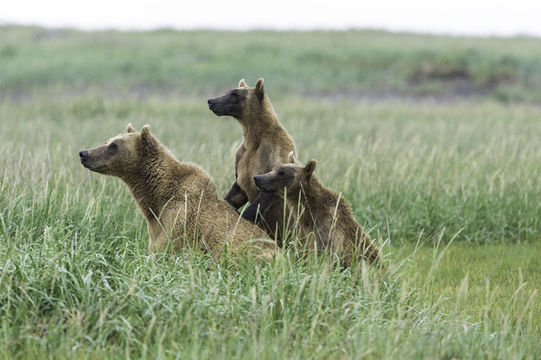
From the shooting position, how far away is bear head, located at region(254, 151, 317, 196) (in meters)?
5.33

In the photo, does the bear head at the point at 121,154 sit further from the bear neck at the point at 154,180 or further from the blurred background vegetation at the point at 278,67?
the blurred background vegetation at the point at 278,67

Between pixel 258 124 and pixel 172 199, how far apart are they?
1.26m

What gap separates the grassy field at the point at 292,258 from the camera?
404 cm

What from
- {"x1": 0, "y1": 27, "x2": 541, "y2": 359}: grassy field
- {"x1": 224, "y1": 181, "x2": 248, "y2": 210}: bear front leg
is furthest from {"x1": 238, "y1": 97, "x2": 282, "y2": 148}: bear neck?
{"x1": 0, "y1": 27, "x2": 541, "y2": 359}: grassy field

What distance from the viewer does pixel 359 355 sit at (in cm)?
368

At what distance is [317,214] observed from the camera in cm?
554

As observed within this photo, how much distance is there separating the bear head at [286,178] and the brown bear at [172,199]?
0.34 m

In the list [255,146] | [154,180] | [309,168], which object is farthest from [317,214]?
[154,180]

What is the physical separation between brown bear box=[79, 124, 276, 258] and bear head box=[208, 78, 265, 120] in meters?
0.85

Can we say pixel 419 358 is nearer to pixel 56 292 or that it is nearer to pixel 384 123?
pixel 56 292

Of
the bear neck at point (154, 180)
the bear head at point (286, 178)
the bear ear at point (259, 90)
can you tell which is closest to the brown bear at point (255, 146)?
the bear ear at point (259, 90)

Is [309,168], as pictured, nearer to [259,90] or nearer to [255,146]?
[255,146]

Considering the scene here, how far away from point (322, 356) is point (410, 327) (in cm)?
82

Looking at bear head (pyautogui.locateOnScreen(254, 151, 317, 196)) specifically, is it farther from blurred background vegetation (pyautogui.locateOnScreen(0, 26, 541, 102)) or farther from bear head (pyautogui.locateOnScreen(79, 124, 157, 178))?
blurred background vegetation (pyautogui.locateOnScreen(0, 26, 541, 102))
